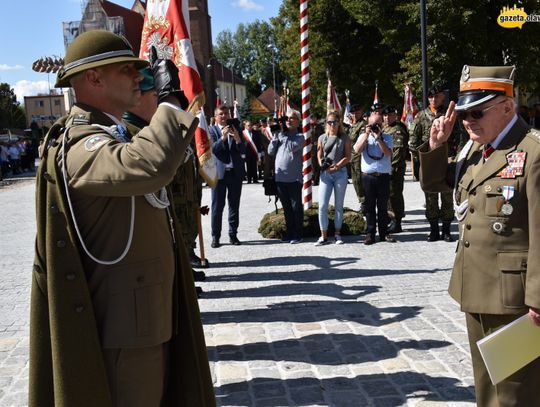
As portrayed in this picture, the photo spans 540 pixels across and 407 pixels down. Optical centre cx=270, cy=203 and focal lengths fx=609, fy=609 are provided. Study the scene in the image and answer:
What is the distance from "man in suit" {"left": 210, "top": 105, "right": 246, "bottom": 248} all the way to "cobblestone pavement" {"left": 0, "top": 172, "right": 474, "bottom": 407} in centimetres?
68

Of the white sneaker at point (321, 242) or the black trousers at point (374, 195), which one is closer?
the black trousers at point (374, 195)

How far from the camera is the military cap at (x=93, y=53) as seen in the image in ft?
8.02

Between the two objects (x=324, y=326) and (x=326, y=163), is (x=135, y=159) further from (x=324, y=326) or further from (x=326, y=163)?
(x=326, y=163)

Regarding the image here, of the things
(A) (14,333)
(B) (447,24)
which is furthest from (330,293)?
(B) (447,24)

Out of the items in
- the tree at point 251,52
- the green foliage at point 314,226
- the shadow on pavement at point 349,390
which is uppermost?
the tree at point 251,52

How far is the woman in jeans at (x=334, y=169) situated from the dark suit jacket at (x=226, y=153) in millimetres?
1360

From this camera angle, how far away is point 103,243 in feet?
7.96

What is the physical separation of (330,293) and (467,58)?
18.1 meters

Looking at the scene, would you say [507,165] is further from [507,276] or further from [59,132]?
[59,132]

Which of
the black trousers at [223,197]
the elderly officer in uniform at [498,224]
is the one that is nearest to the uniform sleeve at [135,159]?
the elderly officer in uniform at [498,224]

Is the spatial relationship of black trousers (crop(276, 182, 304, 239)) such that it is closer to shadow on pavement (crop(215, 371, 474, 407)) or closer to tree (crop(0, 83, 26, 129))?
shadow on pavement (crop(215, 371, 474, 407))

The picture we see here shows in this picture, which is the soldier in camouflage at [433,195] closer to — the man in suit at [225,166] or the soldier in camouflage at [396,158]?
the soldier in camouflage at [396,158]

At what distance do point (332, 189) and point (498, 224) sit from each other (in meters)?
6.92

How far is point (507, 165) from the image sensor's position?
2.96 meters
